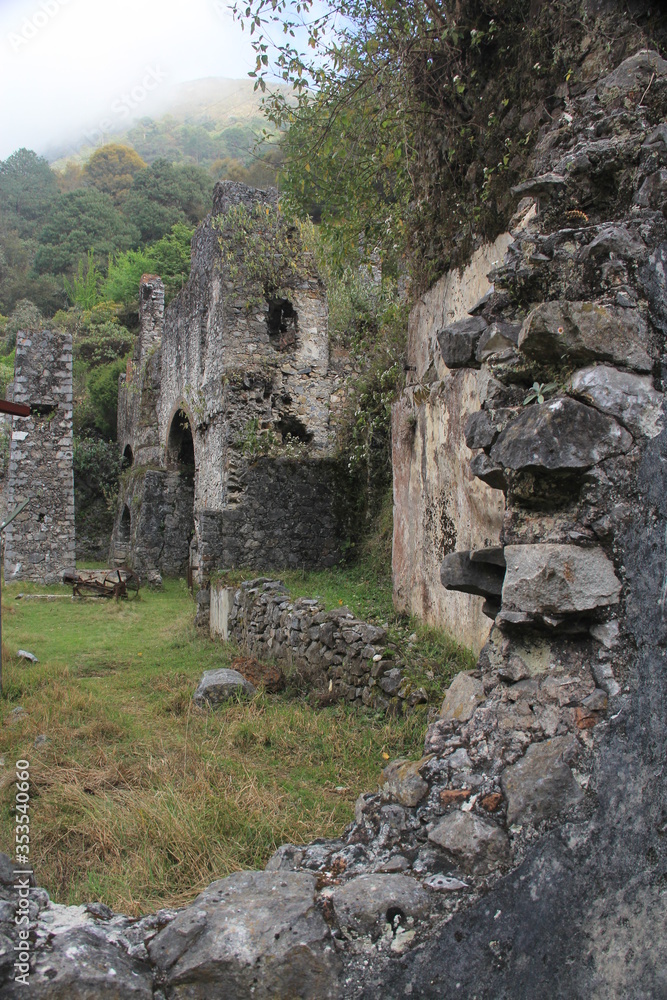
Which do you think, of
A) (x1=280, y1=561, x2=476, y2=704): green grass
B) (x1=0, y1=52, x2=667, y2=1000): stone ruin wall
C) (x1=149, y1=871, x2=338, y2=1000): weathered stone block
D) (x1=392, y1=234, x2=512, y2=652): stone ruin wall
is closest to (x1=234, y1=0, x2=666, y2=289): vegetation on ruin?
(x1=392, y1=234, x2=512, y2=652): stone ruin wall

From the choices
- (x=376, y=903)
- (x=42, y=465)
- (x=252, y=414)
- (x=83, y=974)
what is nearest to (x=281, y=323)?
(x=252, y=414)

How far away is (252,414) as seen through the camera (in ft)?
32.2

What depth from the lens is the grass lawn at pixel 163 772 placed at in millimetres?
2811

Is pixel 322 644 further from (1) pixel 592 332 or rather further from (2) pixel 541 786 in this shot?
(1) pixel 592 332

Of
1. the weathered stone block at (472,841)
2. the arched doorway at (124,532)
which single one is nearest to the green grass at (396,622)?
the weathered stone block at (472,841)

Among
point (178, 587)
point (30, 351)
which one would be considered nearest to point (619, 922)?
point (178, 587)

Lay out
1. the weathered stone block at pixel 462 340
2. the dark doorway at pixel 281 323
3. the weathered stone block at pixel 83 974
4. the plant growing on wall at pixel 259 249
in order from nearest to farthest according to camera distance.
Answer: the weathered stone block at pixel 83 974 < the weathered stone block at pixel 462 340 < the plant growing on wall at pixel 259 249 < the dark doorway at pixel 281 323

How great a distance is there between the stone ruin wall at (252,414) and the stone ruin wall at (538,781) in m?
6.93

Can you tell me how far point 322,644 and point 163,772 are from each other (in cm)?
197

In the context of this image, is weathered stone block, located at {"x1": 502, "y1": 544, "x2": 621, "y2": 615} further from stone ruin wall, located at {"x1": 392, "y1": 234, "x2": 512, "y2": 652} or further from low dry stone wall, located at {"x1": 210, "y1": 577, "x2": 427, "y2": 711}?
low dry stone wall, located at {"x1": 210, "y1": 577, "x2": 427, "y2": 711}

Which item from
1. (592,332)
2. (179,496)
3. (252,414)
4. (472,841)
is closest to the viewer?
(472,841)

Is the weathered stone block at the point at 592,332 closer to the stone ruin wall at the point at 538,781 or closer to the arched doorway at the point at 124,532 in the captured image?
the stone ruin wall at the point at 538,781

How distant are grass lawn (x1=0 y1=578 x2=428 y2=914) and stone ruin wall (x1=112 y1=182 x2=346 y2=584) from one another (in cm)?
275

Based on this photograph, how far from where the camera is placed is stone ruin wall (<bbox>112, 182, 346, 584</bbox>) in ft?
30.3
